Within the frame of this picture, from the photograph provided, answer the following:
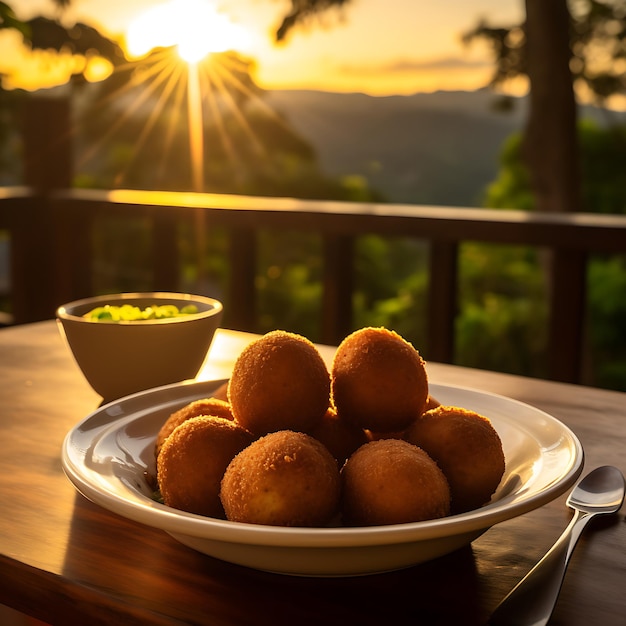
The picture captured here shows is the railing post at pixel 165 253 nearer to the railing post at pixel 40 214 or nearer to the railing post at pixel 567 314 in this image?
the railing post at pixel 40 214

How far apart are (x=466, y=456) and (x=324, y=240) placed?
1976 mm

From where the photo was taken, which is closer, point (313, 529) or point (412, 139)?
point (313, 529)

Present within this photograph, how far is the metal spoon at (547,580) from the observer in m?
0.52

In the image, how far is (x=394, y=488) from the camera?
1.83 ft

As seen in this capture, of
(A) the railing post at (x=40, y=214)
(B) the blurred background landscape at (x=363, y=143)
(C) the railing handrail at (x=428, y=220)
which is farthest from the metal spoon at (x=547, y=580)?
(B) the blurred background landscape at (x=363, y=143)

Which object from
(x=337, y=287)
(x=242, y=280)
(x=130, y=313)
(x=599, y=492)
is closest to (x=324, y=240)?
(x=337, y=287)

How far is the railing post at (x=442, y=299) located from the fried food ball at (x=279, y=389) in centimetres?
167

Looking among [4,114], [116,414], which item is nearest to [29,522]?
[116,414]

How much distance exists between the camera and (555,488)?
57 cm

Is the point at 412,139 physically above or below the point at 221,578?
above

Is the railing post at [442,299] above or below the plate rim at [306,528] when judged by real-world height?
below

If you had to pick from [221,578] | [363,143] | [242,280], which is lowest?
[242,280]

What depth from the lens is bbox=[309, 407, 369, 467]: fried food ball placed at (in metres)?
0.66

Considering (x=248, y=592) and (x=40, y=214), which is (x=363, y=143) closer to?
(x=40, y=214)
